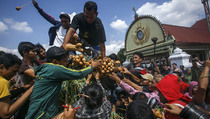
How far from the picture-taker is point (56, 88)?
1541mm

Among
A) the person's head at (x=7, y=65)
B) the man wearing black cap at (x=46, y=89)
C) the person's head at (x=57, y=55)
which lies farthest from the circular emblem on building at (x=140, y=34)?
the person's head at (x=7, y=65)

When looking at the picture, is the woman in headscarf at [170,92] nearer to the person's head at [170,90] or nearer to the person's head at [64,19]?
the person's head at [170,90]

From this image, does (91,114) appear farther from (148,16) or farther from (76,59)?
(148,16)

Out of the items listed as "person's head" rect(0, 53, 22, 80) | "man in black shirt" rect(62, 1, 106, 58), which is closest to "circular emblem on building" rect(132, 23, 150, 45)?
"man in black shirt" rect(62, 1, 106, 58)

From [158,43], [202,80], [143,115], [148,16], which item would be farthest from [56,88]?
[148,16]

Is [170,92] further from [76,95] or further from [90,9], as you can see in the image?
[90,9]

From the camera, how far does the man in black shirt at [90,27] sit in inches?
76.1

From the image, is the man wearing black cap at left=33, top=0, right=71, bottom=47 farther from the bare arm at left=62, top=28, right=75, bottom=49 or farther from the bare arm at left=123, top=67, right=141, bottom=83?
the bare arm at left=123, top=67, right=141, bottom=83

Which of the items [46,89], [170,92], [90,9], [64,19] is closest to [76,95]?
[46,89]

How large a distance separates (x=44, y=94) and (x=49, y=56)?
53cm

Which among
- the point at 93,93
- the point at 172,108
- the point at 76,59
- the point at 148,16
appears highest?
the point at 148,16

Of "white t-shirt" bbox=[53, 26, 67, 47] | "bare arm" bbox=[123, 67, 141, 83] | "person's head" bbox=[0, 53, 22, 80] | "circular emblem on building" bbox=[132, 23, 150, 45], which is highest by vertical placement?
"circular emblem on building" bbox=[132, 23, 150, 45]

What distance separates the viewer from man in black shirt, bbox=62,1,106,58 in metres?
1.93

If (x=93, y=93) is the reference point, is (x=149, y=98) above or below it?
below
